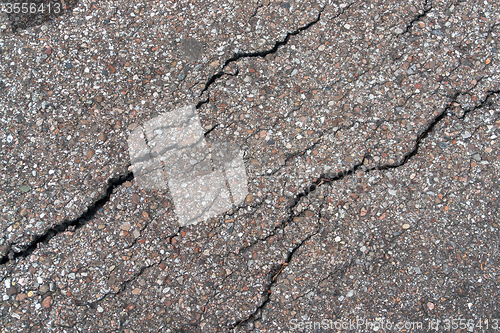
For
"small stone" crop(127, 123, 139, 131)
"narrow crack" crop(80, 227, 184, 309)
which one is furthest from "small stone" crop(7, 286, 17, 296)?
"small stone" crop(127, 123, 139, 131)

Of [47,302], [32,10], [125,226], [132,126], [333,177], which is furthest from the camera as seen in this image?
[32,10]

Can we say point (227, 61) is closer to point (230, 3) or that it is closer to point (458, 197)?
point (230, 3)

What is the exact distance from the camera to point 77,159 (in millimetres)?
2531

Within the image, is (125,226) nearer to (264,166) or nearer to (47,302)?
(47,302)

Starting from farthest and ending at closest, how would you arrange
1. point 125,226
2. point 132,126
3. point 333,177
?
point 132,126
point 333,177
point 125,226

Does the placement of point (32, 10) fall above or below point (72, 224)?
above

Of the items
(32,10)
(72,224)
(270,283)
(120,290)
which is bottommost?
(270,283)

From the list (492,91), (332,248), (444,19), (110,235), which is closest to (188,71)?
(110,235)

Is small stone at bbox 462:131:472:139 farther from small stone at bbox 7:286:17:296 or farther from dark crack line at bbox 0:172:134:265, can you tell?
small stone at bbox 7:286:17:296

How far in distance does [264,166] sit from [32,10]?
2373 millimetres

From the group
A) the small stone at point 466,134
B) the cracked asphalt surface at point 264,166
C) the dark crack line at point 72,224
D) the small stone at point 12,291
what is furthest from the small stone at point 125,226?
the small stone at point 466,134

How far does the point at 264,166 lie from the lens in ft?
8.25

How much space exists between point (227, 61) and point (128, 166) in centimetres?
112

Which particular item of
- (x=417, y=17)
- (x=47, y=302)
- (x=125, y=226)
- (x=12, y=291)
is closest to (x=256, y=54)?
(x=417, y=17)
